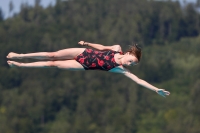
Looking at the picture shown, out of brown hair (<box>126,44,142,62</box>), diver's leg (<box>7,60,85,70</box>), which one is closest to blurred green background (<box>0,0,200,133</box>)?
diver's leg (<box>7,60,85,70</box>)

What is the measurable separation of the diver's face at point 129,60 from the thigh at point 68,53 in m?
1.42

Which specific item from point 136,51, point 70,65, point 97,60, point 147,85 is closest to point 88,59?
point 97,60

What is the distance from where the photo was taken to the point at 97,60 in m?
26.1

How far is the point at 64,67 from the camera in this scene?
26.2 m

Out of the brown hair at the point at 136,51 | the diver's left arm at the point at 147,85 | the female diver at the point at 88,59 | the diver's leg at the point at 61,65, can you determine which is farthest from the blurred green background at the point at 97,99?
the diver's left arm at the point at 147,85

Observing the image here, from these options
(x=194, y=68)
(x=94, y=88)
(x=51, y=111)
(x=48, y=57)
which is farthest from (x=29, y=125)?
(x=48, y=57)

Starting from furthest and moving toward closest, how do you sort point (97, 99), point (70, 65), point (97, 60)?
point (97, 99)
point (70, 65)
point (97, 60)

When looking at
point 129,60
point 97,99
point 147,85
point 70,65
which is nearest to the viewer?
point 147,85

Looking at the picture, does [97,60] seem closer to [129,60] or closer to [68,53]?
[68,53]

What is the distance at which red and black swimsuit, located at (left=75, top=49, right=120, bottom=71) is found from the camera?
26.0 m

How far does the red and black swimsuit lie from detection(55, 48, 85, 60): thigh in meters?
0.13

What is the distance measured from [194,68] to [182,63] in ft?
31.1

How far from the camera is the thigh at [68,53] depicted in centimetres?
2625

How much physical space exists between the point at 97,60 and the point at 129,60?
1.04 metres
